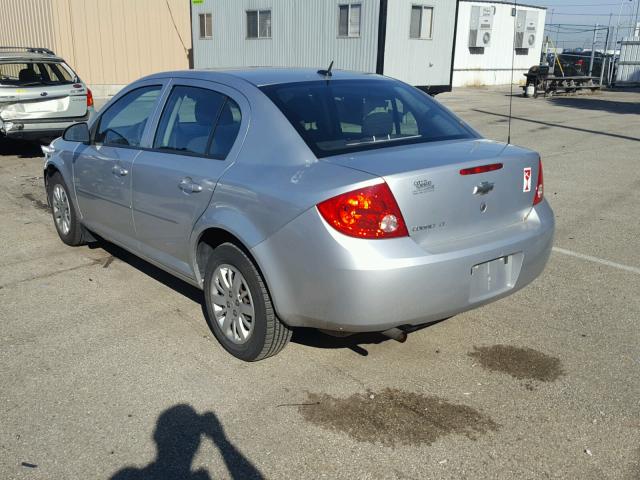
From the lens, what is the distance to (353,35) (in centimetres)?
1939

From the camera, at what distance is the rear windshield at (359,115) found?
3688 millimetres

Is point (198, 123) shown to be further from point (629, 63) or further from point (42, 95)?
point (629, 63)

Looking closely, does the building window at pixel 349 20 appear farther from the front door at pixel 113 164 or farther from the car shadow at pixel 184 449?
the car shadow at pixel 184 449

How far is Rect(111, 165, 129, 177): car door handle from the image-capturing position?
4679 mm

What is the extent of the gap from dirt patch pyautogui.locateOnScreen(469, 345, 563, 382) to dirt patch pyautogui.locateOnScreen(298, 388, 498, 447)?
1.79ft

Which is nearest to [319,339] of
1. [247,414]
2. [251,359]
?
[251,359]

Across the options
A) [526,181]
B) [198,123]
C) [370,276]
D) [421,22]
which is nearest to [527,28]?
[421,22]

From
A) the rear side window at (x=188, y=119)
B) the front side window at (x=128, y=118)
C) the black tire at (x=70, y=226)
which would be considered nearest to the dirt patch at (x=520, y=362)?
the rear side window at (x=188, y=119)

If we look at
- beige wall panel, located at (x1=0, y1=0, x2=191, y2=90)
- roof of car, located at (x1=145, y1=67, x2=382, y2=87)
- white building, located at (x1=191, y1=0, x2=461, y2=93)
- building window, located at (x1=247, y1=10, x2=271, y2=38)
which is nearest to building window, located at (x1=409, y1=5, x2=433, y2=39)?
white building, located at (x1=191, y1=0, x2=461, y2=93)

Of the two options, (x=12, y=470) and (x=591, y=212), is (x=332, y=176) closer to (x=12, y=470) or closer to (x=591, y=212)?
(x=12, y=470)

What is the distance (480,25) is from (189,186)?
31.6 m

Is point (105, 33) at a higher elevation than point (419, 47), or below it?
higher

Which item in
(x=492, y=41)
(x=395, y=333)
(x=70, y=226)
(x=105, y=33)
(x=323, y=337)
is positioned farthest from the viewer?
(x=492, y=41)

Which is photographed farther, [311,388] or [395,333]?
[311,388]
